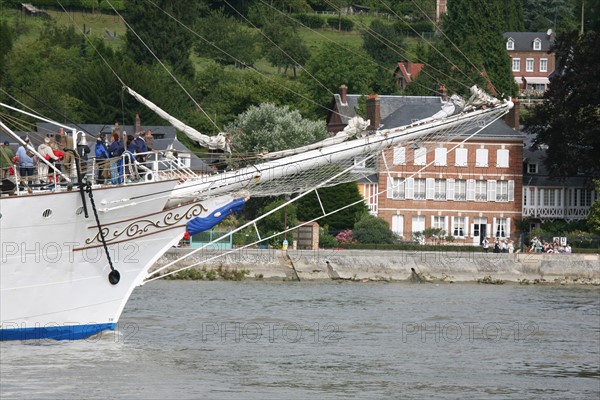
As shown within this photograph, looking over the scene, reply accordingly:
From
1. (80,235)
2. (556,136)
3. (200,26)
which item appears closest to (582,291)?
(556,136)

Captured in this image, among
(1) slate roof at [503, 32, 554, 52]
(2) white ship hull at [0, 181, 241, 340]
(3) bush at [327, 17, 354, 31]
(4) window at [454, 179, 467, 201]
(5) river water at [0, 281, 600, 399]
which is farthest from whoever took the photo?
(3) bush at [327, 17, 354, 31]

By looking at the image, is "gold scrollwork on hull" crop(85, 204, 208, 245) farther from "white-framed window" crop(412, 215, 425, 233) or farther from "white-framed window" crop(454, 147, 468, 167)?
Answer: "white-framed window" crop(454, 147, 468, 167)

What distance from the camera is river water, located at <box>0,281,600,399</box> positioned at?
25672 millimetres

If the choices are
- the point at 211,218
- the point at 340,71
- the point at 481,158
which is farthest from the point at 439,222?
the point at 211,218

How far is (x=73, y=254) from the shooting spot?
30266mm

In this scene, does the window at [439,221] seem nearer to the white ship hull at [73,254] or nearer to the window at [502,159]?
the window at [502,159]

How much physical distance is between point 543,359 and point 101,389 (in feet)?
34.2

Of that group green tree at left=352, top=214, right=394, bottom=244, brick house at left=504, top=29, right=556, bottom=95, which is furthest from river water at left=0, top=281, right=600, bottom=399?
brick house at left=504, top=29, right=556, bottom=95

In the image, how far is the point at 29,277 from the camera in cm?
2986

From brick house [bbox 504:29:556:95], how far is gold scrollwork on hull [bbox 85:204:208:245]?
111176 mm

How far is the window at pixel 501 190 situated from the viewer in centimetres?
8194

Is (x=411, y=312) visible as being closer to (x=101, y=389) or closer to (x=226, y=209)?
(x=226, y=209)

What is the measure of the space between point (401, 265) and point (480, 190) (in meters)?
26.5

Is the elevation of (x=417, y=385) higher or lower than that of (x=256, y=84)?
lower
